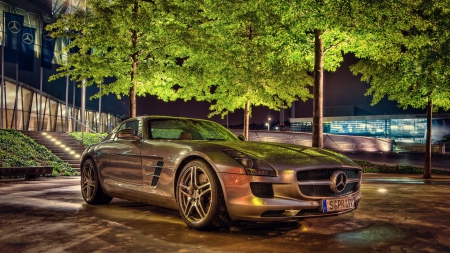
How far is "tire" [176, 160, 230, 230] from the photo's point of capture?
5047 mm

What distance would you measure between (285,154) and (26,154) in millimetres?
15032

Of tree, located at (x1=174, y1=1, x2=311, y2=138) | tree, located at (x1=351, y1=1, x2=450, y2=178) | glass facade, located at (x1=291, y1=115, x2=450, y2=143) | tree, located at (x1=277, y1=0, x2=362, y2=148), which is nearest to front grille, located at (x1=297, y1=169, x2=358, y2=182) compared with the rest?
tree, located at (x1=277, y1=0, x2=362, y2=148)

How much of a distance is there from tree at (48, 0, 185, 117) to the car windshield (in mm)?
9745

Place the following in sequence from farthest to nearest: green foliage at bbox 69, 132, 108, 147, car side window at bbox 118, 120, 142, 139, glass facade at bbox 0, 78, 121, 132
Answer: glass facade at bbox 0, 78, 121, 132 < green foliage at bbox 69, 132, 108, 147 < car side window at bbox 118, 120, 142, 139

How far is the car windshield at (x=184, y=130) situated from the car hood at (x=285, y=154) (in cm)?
114

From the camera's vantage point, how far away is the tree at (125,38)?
52.3 feet

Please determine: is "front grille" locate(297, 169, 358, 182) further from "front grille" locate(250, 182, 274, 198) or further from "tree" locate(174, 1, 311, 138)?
"tree" locate(174, 1, 311, 138)

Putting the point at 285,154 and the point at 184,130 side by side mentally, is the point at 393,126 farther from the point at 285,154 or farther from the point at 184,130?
the point at 285,154

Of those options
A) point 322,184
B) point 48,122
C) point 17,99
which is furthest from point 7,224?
point 48,122

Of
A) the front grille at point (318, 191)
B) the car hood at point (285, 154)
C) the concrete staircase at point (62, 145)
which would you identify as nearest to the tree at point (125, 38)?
the concrete staircase at point (62, 145)

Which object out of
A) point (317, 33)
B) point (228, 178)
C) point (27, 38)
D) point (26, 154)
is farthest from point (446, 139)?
point (228, 178)

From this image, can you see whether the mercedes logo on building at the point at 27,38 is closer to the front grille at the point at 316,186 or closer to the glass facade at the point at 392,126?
the front grille at the point at 316,186

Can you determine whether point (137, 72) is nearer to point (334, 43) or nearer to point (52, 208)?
point (334, 43)

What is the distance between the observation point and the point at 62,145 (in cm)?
2073
